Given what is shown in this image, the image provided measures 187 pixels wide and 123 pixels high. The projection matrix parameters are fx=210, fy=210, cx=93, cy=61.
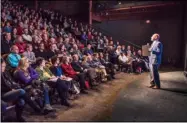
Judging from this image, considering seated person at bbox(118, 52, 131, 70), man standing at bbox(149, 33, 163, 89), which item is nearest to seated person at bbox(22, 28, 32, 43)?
seated person at bbox(118, 52, 131, 70)

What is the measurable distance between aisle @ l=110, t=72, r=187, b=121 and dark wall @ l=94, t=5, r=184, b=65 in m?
7.53

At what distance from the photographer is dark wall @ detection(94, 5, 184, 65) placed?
1416 centimetres

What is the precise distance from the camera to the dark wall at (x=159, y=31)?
557 inches

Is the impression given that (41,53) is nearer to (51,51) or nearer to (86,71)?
(51,51)

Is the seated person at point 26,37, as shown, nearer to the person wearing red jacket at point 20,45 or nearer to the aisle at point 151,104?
the person wearing red jacket at point 20,45

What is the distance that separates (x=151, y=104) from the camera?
17.1 ft

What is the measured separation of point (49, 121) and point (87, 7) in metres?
13.7

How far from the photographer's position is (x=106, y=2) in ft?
55.0

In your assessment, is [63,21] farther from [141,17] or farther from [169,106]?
[169,106]

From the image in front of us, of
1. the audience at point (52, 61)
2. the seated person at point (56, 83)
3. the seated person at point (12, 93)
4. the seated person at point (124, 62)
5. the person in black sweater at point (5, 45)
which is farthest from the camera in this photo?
the seated person at point (124, 62)

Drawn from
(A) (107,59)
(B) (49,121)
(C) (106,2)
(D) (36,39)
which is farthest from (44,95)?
(C) (106,2)

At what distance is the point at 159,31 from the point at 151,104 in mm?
10554

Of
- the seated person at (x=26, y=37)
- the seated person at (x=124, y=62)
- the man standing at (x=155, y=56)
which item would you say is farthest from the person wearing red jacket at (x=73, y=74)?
the seated person at (x=124, y=62)

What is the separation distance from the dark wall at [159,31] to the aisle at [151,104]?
753cm
